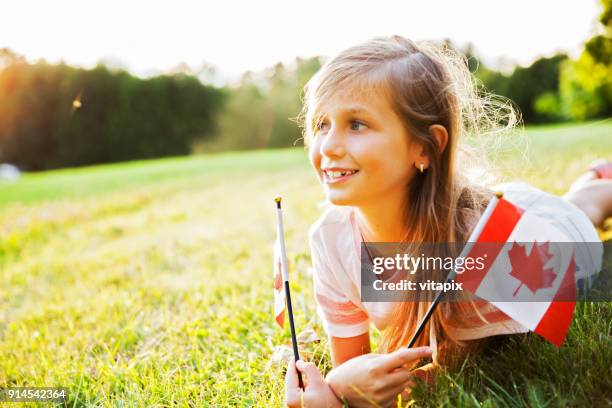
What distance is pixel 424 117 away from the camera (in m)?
1.78

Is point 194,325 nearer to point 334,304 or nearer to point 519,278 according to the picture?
point 334,304

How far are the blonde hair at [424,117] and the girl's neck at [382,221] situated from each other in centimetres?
3

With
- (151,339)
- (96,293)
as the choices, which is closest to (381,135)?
(151,339)

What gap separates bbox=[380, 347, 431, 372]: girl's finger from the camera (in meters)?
1.58

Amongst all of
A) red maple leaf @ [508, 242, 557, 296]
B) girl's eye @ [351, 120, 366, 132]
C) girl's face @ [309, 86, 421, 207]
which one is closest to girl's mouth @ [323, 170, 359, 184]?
girl's face @ [309, 86, 421, 207]

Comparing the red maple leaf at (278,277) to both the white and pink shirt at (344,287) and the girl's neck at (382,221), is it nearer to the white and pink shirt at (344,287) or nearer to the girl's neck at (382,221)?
the white and pink shirt at (344,287)

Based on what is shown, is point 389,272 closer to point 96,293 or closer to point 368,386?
point 368,386

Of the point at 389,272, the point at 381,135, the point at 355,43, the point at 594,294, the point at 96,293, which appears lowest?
the point at 96,293

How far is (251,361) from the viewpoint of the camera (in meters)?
2.14

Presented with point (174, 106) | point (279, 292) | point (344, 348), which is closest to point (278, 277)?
point (279, 292)

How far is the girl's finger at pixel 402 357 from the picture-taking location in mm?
1577

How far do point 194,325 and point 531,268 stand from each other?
1563 millimetres

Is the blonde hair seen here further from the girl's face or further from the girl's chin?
the girl's chin

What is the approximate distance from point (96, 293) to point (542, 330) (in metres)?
2.96
